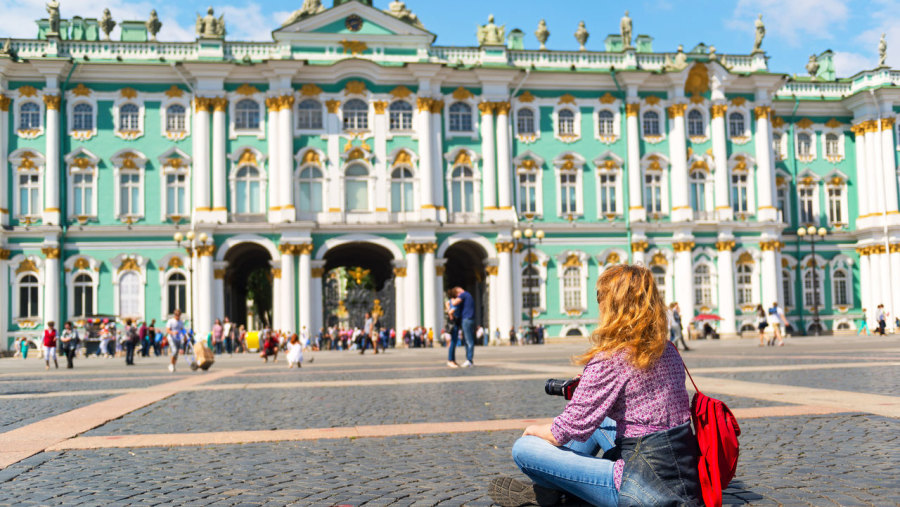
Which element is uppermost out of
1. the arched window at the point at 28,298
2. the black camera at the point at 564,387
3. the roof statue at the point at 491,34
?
the roof statue at the point at 491,34

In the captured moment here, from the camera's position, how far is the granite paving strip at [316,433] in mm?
8383

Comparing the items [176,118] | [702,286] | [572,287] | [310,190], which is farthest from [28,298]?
[702,286]

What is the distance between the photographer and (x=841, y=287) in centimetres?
5053

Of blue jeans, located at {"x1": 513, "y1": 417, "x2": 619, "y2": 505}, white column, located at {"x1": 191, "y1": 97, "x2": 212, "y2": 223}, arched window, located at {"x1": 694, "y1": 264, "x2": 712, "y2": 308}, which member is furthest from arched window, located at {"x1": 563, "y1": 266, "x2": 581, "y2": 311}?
blue jeans, located at {"x1": 513, "y1": 417, "x2": 619, "y2": 505}

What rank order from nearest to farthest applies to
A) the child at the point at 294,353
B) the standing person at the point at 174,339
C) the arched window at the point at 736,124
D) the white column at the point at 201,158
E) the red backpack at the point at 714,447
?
the red backpack at the point at 714,447 → the standing person at the point at 174,339 → the child at the point at 294,353 → the white column at the point at 201,158 → the arched window at the point at 736,124

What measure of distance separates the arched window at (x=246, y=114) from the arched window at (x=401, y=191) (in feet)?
23.3

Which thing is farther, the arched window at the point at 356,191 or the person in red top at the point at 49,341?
the arched window at the point at 356,191

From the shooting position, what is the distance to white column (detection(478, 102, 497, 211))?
145ft

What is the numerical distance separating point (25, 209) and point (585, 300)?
27307mm

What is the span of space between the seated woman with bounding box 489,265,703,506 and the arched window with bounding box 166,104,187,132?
1639 inches

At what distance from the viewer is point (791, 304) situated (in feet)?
162

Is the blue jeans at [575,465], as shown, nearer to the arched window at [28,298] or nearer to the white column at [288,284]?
the white column at [288,284]

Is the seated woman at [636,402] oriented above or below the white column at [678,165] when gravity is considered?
below

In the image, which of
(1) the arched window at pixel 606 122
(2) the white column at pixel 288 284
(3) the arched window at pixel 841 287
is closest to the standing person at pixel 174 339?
(2) the white column at pixel 288 284
